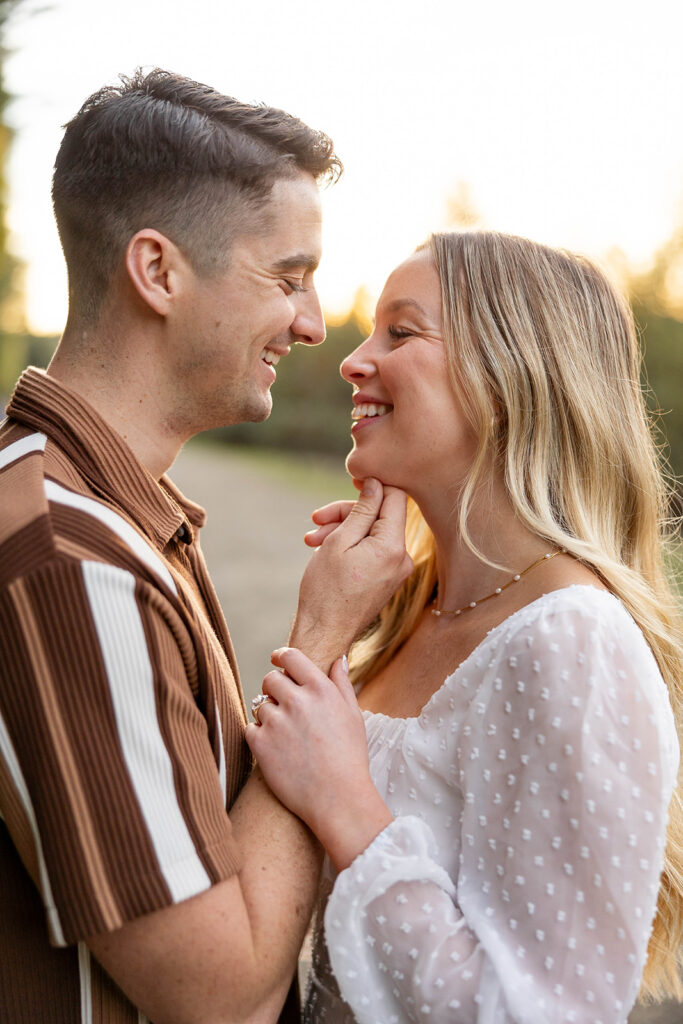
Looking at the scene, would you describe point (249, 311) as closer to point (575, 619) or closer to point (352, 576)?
point (352, 576)

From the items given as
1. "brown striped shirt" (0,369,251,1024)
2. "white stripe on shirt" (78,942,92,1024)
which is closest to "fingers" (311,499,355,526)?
"brown striped shirt" (0,369,251,1024)

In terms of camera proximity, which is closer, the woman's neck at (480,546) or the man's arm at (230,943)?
the man's arm at (230,943)

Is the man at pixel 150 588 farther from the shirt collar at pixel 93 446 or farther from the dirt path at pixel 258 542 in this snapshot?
the dirt path at pixel 258 542

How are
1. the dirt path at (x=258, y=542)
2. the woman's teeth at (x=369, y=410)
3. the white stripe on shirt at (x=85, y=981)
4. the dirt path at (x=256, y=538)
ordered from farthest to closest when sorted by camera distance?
1. the dirt path at (x=256, y=538)
2. the dirt path at (x=258, y=542)
3. the woman's teeth at (x=369, y=410)
4. the white stripe on shirt at (x=85, y=981)

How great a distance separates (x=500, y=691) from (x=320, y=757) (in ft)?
1.35

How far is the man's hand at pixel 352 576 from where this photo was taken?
219 cm

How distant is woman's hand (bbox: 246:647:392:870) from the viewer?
1.87 m

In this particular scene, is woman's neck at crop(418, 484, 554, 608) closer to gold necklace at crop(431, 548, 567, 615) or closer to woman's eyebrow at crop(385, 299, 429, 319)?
gold necklace at crop(431, 548, 567, 615)

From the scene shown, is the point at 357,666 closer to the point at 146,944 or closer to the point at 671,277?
the point at 146,944

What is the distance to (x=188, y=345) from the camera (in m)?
2.21

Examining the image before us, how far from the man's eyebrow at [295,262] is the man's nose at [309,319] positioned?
0.09 metres

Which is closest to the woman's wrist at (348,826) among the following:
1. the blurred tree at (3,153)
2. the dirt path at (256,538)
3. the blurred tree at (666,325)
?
the dirt path at (256,538)

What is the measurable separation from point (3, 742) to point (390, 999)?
3.31 ft

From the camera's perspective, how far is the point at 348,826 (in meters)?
1.87
